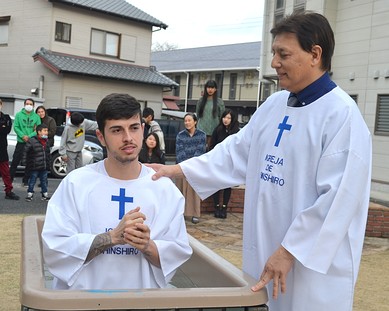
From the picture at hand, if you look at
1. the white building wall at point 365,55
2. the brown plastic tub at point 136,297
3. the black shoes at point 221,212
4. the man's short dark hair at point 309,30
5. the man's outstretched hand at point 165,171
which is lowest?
the black shoes at point 221,212

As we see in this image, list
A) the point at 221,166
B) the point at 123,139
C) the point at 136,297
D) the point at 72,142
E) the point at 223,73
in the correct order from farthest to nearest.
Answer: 1. the point at 223,73
2. the point at 72,142
3. the point at 221,166
4. the point at 123,139
5. the point at 136,297

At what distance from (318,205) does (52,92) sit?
20.9 m

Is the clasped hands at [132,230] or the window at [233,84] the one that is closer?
the clasped hands at [132,230]

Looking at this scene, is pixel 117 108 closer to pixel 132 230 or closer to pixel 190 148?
pixel 132 230

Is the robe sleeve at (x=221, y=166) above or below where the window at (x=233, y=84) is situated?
below

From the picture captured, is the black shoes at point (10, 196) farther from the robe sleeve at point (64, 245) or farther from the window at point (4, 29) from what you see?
the window at point (4, 29)

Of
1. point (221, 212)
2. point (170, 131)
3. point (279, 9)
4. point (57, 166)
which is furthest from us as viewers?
point (170, 131)

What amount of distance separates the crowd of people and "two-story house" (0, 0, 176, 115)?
63.2 feet

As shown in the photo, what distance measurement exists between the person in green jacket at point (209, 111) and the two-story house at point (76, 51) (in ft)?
44.0

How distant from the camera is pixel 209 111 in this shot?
8.75 meters

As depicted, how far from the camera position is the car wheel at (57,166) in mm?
12477

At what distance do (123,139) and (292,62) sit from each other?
0.83 metres

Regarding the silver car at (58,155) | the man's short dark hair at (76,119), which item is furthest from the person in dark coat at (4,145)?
the silver car at (58,155)

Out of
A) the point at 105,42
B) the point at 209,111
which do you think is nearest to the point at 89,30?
the point at 105,42
